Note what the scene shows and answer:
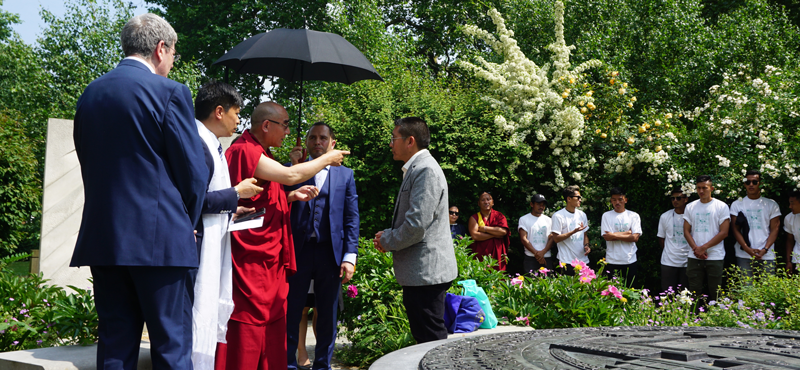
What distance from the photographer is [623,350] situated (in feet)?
8.19

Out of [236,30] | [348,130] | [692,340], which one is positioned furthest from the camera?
[236,30]

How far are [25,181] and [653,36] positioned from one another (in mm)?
13805

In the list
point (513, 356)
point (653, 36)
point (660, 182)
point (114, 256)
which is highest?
point (653, 36)

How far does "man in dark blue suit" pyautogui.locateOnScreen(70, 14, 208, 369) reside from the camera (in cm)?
226

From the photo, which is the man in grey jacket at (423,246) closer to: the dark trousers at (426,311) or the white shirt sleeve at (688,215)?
the dark trousers at (426,311)

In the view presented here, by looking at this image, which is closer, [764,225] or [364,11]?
[764,225]

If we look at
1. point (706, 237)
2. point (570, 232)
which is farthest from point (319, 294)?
point (706, 237)

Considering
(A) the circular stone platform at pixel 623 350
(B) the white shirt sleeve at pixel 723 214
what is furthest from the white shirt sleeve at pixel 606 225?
(A) the circular stone platform at pixel 623 350

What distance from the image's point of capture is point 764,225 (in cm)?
770

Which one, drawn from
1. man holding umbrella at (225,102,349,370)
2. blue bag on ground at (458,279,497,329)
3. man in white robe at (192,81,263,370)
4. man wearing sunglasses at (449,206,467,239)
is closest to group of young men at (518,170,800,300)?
man wearing sunglasses at (449,206,467,239)

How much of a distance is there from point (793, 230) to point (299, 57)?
6919 mm

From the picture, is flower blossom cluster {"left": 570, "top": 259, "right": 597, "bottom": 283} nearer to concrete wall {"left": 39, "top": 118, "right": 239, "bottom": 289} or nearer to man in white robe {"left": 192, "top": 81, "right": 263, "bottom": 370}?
man in white robe {"left": 192, "top": 81, "right": 263, "bottom": 370}

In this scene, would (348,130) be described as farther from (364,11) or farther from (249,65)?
(364,11)

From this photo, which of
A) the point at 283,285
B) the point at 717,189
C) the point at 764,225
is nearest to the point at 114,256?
the point at 283,285
